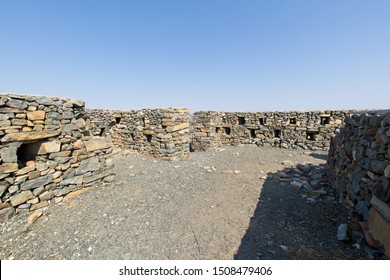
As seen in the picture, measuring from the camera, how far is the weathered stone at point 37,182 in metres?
3.91

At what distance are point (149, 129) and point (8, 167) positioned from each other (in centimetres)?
582

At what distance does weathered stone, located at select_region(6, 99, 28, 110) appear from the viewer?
12.1ft

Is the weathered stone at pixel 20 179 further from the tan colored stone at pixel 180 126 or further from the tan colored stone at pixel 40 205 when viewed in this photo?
the tan colored stone at pixel 180 126

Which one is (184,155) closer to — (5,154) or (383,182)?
(5,154)

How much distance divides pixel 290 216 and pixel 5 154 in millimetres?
6563

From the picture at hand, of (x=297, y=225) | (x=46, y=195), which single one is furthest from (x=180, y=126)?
(x=297, y=225)

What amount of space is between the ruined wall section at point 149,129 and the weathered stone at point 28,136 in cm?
480

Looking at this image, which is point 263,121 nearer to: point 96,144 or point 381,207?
point 381,207

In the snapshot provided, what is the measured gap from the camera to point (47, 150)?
4266 millimetres

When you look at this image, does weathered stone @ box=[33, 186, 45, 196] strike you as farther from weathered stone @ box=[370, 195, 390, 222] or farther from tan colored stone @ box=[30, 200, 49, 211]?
weathered stone @ box=[370, 195, 390, 222]

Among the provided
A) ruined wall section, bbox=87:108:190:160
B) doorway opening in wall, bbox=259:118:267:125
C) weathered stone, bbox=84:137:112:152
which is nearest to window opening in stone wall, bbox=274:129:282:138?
doorway opening in wall, bbox=259:118:267:125

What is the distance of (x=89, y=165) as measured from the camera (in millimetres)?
5176

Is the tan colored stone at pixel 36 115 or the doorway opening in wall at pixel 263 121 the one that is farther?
the doorway opening in wall at pixel 263 121

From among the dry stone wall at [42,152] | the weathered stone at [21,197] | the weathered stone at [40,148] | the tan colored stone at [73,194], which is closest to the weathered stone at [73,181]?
the dry stone wall at [42,152]
